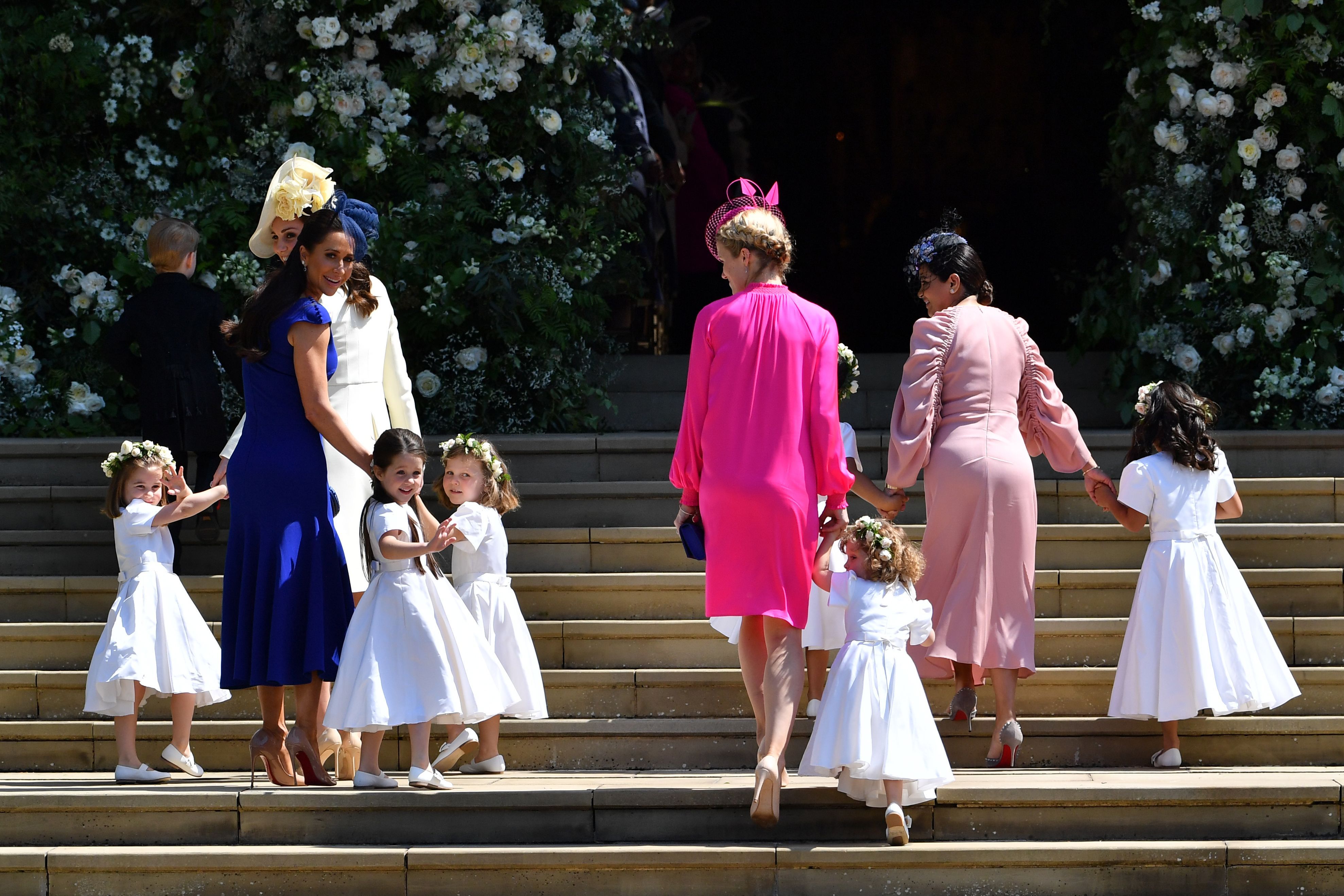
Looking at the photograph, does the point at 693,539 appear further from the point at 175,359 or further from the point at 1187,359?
the point at 1187,359

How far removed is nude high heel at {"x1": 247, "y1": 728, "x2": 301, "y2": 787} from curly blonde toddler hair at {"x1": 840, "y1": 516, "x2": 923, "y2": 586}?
1905 mm

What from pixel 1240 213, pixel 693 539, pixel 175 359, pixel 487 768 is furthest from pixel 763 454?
pixel 1240 213

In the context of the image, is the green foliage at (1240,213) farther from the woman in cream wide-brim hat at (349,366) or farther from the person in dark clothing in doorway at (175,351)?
the person in dark clothing in doorway at (175,351)

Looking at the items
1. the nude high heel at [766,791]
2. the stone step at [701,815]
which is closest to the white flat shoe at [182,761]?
the stone step at [701,815]

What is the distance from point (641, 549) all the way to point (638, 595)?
300mm

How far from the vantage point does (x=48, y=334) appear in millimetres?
8602

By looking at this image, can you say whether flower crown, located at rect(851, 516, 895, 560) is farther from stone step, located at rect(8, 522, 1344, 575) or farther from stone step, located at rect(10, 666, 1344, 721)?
stone step, located at rect(8, 522, 1344, 575)

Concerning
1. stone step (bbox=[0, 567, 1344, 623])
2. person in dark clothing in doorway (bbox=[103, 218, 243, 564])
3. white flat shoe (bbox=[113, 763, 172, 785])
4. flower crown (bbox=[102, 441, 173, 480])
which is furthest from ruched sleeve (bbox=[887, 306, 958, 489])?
person in dark clothing in doorway (bbox=[103, 218, 243, 564])

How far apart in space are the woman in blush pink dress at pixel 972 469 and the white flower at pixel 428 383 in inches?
132

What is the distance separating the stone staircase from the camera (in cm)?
465

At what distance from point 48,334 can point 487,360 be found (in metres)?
2.44

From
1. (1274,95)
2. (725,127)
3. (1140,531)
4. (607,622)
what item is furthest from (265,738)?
(725,127)

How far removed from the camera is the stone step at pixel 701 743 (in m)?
5.45

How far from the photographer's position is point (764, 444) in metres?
4.69
